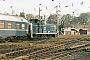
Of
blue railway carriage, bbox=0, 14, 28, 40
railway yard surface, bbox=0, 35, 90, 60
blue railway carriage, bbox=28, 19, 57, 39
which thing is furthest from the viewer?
blue railway carriage, bbox=28, 19, 57, 39

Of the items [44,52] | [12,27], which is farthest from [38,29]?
[44,52]

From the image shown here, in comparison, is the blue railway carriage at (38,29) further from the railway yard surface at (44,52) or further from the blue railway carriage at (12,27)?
the railway yard surface at (44,52)

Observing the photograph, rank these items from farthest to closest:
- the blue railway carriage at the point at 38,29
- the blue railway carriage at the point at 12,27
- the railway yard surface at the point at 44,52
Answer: the blue railway carriage at the point at 38,29
the blue railway carriage at the point at 12,27
the railway yard surface at the point at 44,52

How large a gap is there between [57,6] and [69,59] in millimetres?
41132

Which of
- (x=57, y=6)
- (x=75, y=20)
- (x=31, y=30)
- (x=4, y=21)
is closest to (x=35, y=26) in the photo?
(x=31, y=30)

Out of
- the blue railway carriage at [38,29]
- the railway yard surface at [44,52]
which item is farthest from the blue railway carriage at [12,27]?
the railway yard surface at [44,52]

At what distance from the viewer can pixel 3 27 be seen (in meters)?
23.0

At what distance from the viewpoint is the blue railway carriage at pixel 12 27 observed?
75.8ft

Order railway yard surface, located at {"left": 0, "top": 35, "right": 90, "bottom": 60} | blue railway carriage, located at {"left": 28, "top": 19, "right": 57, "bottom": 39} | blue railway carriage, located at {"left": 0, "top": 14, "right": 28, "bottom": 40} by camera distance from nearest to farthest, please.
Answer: railway yard surface, located at {"left": 0, "top": 35, "right": 90, "bottom": 60} → blue railway carriage, located at {"left": 0, "top": 14, "right": 28, "bottom": 40} → blue railway carriage, located at {"left": 28, "top": 19, "right": 57, "bottom": 39}

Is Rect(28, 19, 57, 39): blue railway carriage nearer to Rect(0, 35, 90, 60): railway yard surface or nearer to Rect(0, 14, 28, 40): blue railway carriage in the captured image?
Rect(0, 14, 28, 40): blue railway carriage

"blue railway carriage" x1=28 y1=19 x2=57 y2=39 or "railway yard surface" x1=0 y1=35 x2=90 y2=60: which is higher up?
"blue railway carriage" x1=28 y1=19 x2=57 y2=39

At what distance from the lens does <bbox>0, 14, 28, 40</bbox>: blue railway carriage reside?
23.1 meters

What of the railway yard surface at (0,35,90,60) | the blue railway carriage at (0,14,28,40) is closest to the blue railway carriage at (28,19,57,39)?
the blue railway carriage at (0,14,28,40)

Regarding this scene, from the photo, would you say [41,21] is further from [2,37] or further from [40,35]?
[2,37]
